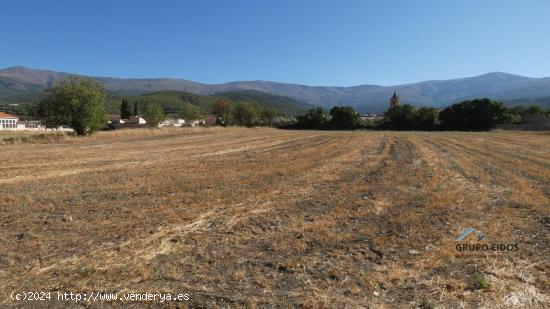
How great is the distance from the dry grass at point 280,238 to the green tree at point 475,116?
92.3 m

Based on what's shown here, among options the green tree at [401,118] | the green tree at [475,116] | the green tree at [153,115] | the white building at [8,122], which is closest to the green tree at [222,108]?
the green tree at [153,115]

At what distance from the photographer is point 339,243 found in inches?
220

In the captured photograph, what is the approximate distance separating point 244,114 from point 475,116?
6849 centimetres

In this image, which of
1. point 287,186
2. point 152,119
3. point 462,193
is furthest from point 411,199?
point 152,119

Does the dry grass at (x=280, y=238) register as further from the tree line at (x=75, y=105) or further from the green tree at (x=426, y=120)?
the green tree at (x=426, y=120)

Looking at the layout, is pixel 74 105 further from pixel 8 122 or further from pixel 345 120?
pixel 8 122

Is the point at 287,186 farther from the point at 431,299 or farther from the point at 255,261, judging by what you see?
the point at 431,299

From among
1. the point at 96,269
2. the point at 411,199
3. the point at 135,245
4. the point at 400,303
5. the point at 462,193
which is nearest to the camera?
the point at 400,303

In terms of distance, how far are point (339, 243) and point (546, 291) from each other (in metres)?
2.68

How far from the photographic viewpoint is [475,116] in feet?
300

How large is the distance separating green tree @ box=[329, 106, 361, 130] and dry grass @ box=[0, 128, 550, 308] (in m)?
101

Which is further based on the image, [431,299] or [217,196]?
[217,196]

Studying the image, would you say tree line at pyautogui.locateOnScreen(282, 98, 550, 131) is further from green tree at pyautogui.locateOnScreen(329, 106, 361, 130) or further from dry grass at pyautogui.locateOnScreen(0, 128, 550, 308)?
dry grass at pyautogui.locateOnScreen(0, 128, 550, 308)

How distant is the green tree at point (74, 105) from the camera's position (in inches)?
1457
